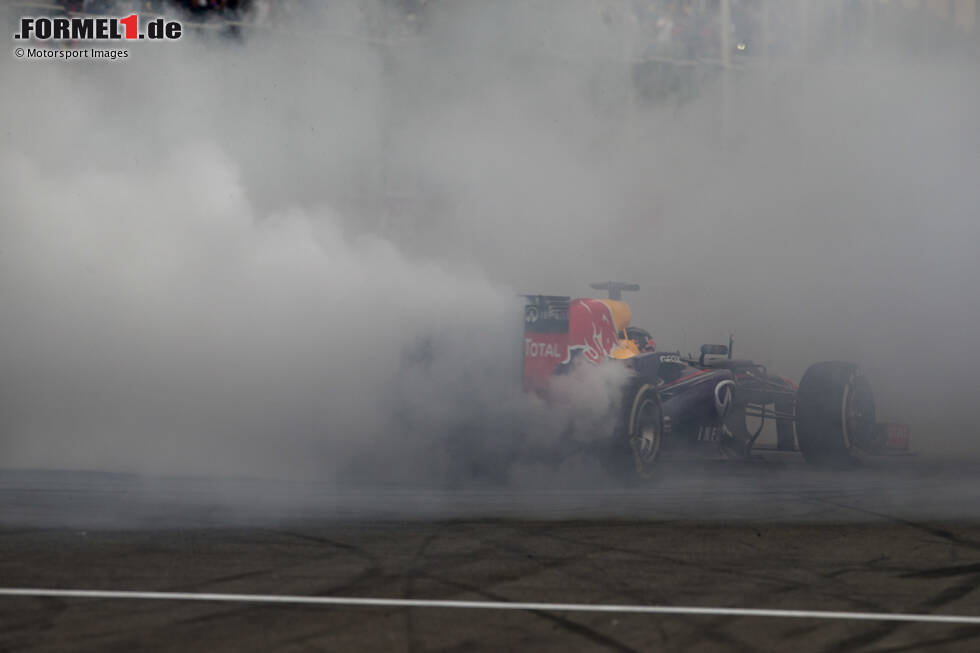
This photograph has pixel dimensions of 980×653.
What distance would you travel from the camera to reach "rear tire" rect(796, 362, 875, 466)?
12680 millimetres

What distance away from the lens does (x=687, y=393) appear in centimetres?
1209

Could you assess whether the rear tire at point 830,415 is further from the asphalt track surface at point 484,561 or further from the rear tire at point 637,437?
the rear tire at point 637,437

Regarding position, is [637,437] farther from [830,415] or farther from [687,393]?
[830,415]

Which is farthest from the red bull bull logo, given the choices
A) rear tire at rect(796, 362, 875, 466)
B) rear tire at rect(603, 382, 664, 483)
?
rear tire at rect(796, 362, 875, 466)

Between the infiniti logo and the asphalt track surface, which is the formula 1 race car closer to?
the infiniti logo

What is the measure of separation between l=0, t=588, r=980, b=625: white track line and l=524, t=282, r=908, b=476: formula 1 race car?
4784mm

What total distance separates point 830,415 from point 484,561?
6.88 metres

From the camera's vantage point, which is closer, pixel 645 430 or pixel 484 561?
pixel 484 561

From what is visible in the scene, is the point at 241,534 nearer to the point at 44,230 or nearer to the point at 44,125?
the point at 44,230

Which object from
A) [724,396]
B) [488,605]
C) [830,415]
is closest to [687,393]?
[724,396]

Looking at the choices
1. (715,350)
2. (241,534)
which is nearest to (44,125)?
(241,534)

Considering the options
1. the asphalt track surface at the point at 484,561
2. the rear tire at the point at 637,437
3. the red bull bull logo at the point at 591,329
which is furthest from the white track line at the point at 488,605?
the red bull bull logo at the point at 591,329

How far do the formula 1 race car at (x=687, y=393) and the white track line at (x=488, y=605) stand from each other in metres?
4.78

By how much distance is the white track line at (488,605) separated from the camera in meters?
5.86
